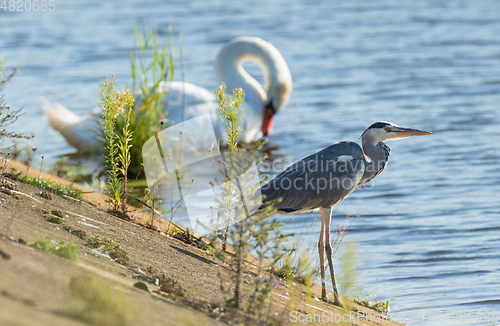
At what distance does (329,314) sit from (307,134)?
6693 mm

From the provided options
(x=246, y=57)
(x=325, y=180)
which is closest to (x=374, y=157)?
(x=325, y=180)

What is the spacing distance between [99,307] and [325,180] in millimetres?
2957

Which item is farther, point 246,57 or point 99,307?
point 246,57

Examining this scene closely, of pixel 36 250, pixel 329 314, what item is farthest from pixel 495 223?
pixel 36 250

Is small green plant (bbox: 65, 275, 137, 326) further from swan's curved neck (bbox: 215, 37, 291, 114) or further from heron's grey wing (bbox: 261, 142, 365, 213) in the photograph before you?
swan's curved neck (bbox: 215, 37, 291, 114)

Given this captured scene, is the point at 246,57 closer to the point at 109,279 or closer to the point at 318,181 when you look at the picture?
the point at 318,181

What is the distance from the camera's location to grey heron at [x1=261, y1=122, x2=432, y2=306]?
5062 millimetres

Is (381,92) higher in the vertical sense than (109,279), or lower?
higher

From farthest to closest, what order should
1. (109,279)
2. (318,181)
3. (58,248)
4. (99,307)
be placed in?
(318,181), (58,248), (109,279), (99,307)

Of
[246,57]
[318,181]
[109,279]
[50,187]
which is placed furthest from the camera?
[246,57]

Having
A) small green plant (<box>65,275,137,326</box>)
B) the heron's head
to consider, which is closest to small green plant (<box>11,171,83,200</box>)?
small green plant (<box>65,275,137,326</box>)

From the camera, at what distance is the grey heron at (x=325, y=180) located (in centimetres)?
506

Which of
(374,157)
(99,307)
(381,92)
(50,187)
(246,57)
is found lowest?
(99,307)

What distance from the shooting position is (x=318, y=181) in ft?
16.8
